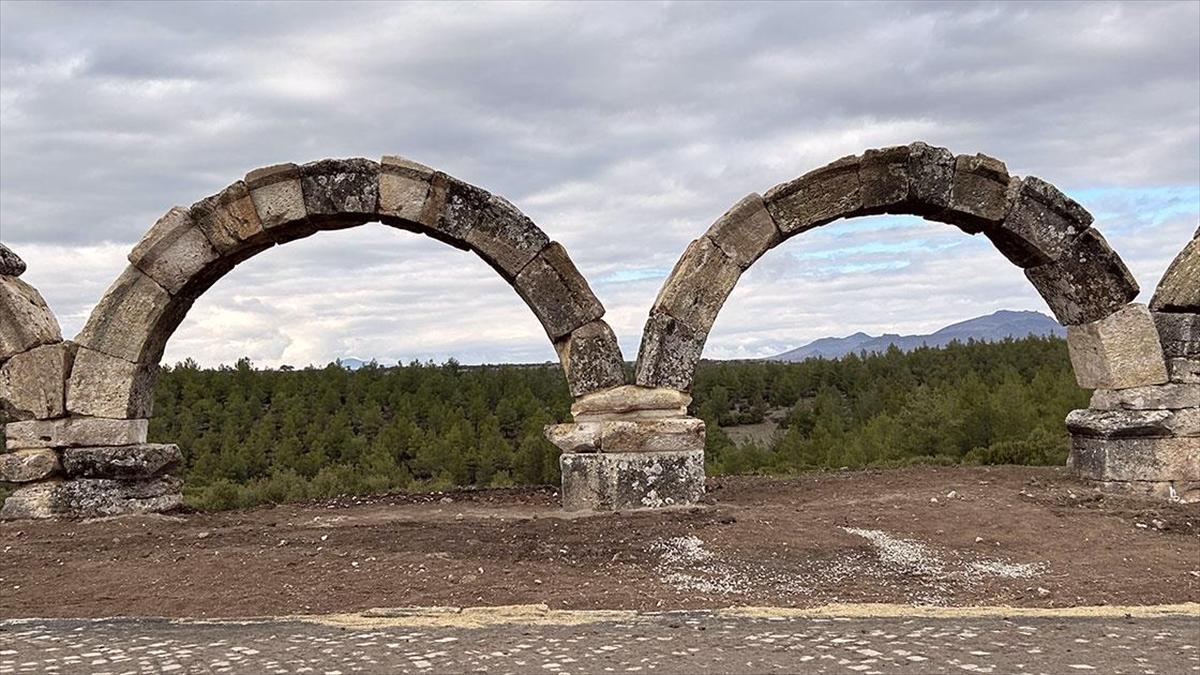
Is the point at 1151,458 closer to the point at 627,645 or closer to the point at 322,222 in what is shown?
the point at 627,645

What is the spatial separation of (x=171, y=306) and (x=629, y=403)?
12.8 ft

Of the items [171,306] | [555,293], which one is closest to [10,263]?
[171,306]

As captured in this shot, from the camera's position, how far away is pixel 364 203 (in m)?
8.84

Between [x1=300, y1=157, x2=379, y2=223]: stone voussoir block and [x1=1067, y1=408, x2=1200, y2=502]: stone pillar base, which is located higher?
[x1=300, y1=157, x2=379, y2=223]: stone voussoir block

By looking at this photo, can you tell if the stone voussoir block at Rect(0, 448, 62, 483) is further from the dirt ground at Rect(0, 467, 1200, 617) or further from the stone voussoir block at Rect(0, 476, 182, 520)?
the dirt ground at Rect(0, 467, 1200, 617)

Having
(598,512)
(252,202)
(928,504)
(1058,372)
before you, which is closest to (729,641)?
(598,512)

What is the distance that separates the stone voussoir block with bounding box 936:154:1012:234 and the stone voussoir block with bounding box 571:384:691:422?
2.85m

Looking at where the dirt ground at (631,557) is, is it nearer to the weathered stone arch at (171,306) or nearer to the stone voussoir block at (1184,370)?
the weathered stone arch at (171,306)

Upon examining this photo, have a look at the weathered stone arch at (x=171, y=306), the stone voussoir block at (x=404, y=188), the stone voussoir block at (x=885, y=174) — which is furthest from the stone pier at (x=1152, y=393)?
the stone voussoir block at (x=404, y=188)

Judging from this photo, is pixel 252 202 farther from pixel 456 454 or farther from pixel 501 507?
pixel 456 454

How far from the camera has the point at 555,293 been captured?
28.8 feet

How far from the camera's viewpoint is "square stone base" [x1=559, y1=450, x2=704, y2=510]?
337 inches

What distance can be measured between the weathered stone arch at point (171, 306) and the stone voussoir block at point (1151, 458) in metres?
4.26

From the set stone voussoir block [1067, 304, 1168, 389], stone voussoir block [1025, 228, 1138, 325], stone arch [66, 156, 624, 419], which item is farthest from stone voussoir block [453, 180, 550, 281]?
stone voussoir block [1067, 304, 1168, 389]
